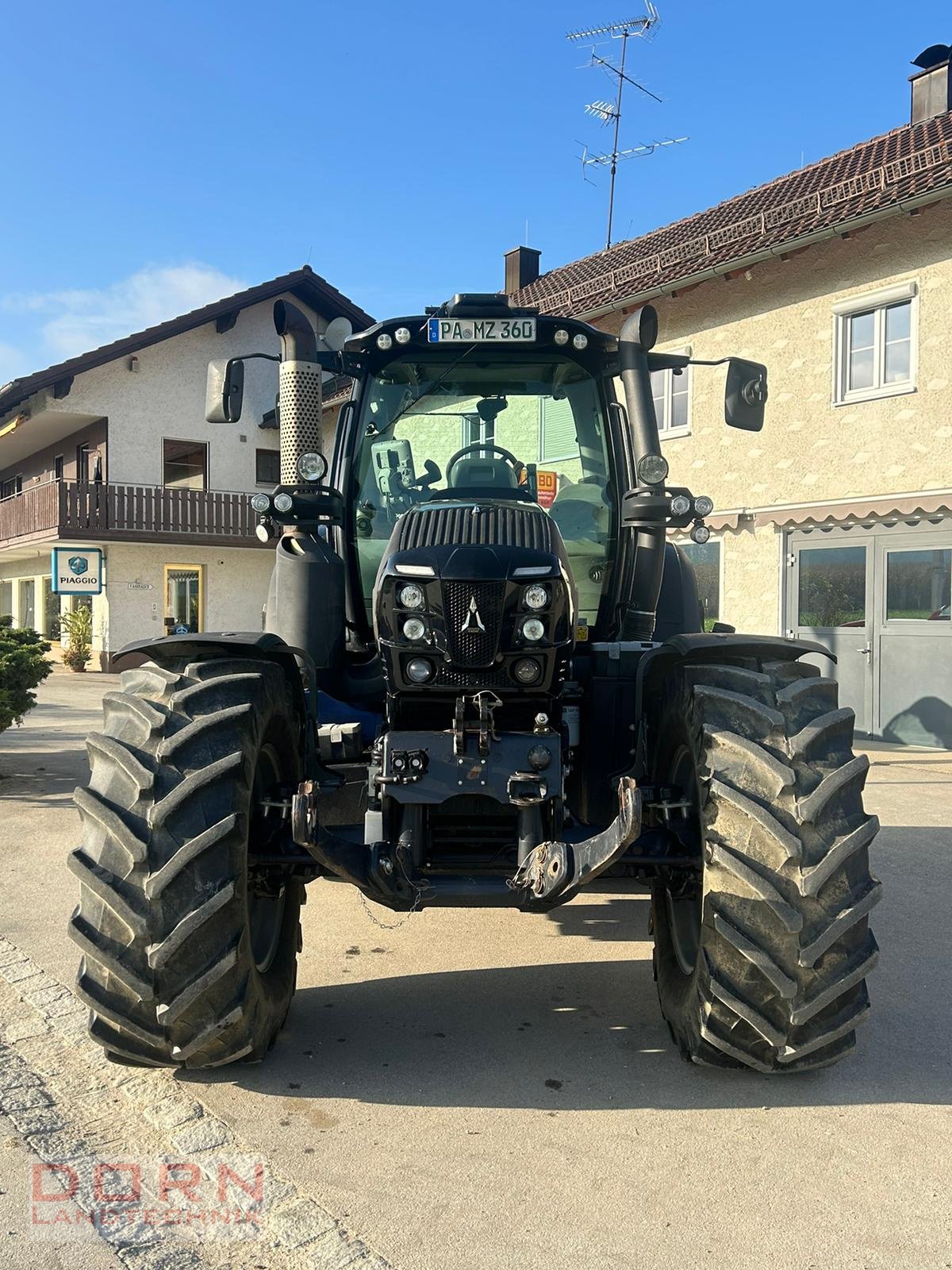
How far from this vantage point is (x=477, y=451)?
4.57 meters

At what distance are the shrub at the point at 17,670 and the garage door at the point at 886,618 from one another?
7974mm

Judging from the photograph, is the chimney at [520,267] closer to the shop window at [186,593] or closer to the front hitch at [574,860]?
the shop window at [186,593]

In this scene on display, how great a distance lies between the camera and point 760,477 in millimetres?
13359

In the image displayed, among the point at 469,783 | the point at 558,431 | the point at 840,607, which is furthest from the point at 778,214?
the point at 469,783

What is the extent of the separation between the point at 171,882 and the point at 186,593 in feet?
74.3

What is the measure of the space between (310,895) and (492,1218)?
322cm

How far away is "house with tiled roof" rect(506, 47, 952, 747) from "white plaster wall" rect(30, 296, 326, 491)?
12.2 m

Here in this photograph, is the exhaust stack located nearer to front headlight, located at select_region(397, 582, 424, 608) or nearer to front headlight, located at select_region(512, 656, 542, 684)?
front headlight, located at select_region(397, 582, 424, 608)

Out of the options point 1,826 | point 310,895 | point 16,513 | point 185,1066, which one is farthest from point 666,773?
point 16,513

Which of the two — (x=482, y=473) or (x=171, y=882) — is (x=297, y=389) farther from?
(x=171, y=882)

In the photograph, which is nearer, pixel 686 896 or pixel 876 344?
pixel 686 896

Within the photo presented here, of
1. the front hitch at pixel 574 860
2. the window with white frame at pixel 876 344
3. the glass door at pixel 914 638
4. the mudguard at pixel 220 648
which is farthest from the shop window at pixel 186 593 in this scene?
the front hitch at pixel 574 860

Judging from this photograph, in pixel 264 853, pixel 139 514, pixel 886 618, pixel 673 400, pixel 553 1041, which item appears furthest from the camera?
pixel 139 514

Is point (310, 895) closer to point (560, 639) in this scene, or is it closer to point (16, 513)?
point (560, 639)
